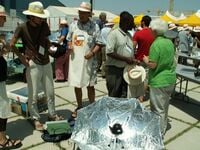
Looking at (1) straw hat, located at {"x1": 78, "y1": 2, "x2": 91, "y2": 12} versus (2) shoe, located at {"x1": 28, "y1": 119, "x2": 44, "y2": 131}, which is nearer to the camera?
(2) shoe, located at {"x1": 28, "y1": 119, "x2": 44, "y2": 131}

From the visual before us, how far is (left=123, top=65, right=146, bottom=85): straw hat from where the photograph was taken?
5.18 m

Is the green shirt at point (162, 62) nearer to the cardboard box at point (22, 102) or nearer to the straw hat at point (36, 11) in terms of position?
the straw hat at point (36, 11)

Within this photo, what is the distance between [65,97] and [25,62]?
8.76 ft

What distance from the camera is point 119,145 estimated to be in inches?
136

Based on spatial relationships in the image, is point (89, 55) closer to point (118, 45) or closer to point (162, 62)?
point (118, 45)

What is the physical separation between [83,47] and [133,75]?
0.96 meters

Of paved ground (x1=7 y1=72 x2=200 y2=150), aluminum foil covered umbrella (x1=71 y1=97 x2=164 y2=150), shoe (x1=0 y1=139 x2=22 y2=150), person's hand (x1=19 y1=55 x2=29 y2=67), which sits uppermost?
person's hand (x1=19 y1=55 x2=29 y2=67)

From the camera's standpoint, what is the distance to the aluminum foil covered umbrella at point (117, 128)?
345cm

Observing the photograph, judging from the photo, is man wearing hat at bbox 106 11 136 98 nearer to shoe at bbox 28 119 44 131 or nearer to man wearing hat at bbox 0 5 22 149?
shoe at bbox 28 119 44 131

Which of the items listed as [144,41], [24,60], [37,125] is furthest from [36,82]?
[144,41]

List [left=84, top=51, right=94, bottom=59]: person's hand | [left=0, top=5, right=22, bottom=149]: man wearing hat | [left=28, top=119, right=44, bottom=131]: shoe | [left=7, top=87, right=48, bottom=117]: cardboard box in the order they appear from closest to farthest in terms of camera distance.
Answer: [left=0, top=5, right=22, bottom=149]: man wearing hat, [left=28, top=119, right=44, bottom=131]: shoe, [left=84, top=51, right=94, bottom=59]: person's hand, [left=7, top=87, right=48, bottom=117]: cardboard box

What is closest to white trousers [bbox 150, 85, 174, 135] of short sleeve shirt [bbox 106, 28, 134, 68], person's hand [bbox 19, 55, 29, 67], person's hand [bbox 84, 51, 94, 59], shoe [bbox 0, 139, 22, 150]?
short sleeve shirt [bbox 106, 28, 134, 68]

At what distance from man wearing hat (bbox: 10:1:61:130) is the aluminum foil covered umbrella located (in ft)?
4.32

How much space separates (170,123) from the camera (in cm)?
594
